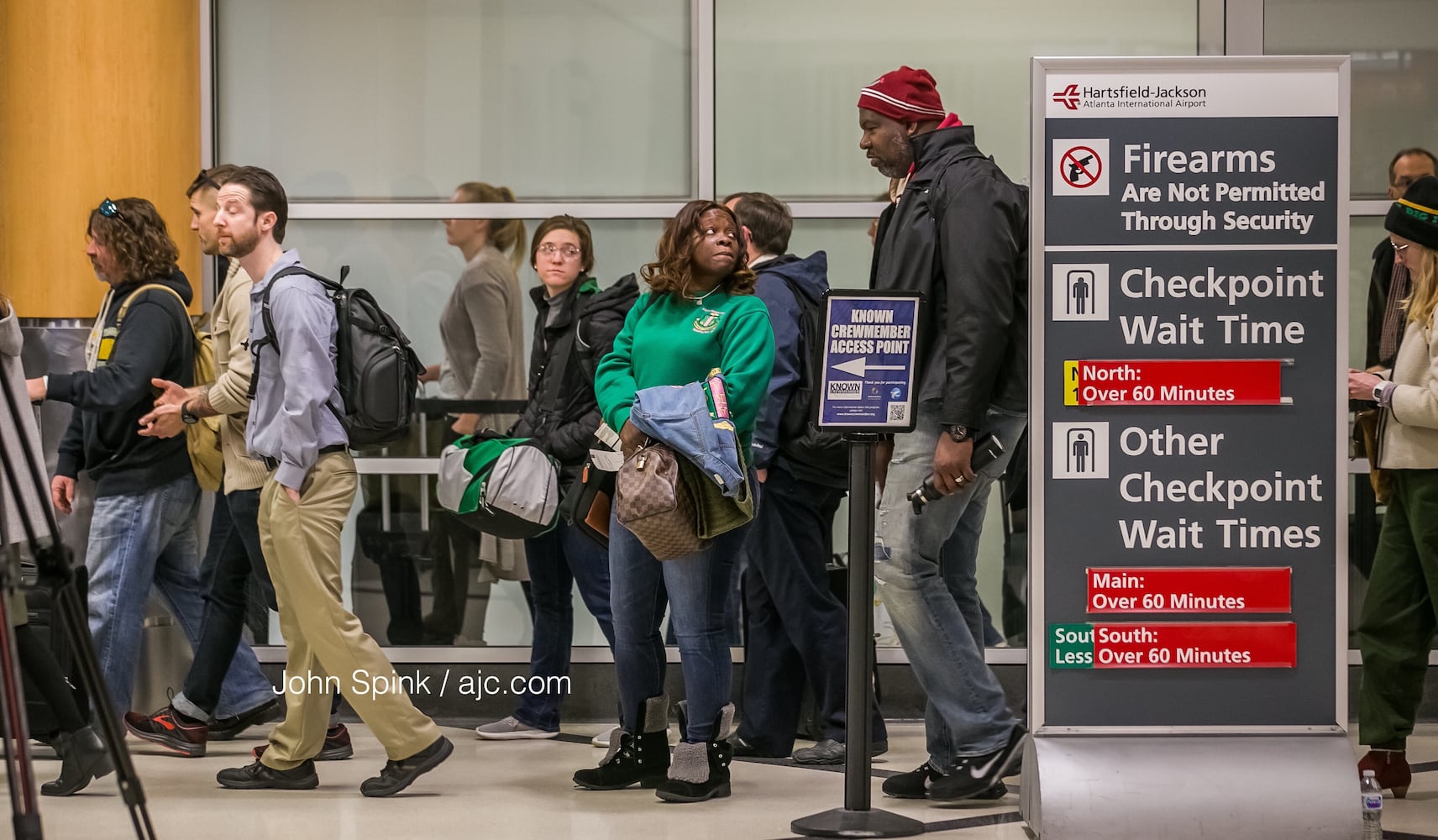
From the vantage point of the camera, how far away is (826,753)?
5.77m

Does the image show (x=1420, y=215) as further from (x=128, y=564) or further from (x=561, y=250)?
(x=128, y=564)

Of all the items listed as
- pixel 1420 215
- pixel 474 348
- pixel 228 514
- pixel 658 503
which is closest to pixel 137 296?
pixel 228 514

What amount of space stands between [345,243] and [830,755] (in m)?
3.20

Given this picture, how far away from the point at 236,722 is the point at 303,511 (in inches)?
67.7

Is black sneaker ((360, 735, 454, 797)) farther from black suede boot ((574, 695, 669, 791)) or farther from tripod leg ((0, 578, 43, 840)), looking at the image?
tripod leg ((0, 578, 43, 840))

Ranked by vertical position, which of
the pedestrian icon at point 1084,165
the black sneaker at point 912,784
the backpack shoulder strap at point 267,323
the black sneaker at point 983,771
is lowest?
the black sneaker at point 912,784

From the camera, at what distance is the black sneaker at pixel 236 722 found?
246 inches

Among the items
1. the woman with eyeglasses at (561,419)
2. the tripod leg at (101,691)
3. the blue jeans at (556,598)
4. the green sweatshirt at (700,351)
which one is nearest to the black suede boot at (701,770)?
the green sweatshirt at (700,351)

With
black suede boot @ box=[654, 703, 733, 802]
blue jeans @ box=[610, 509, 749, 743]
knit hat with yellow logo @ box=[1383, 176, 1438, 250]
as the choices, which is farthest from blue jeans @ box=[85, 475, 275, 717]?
knit hat with yellow logo @ box=[1383, 176, 1438, 250]

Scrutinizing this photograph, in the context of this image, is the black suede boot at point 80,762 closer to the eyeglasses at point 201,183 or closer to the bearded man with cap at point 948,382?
the eyeglasses at point 201,183

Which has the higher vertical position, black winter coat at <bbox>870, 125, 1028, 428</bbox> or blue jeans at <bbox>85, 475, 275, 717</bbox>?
black winter coat at <bbox>870, 125, 1028, 428</bbox>

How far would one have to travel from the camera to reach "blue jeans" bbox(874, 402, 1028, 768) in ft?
15.6

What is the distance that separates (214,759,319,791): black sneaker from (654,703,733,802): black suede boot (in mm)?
1177

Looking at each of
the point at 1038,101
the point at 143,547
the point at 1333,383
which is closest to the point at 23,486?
the point at 143,547
